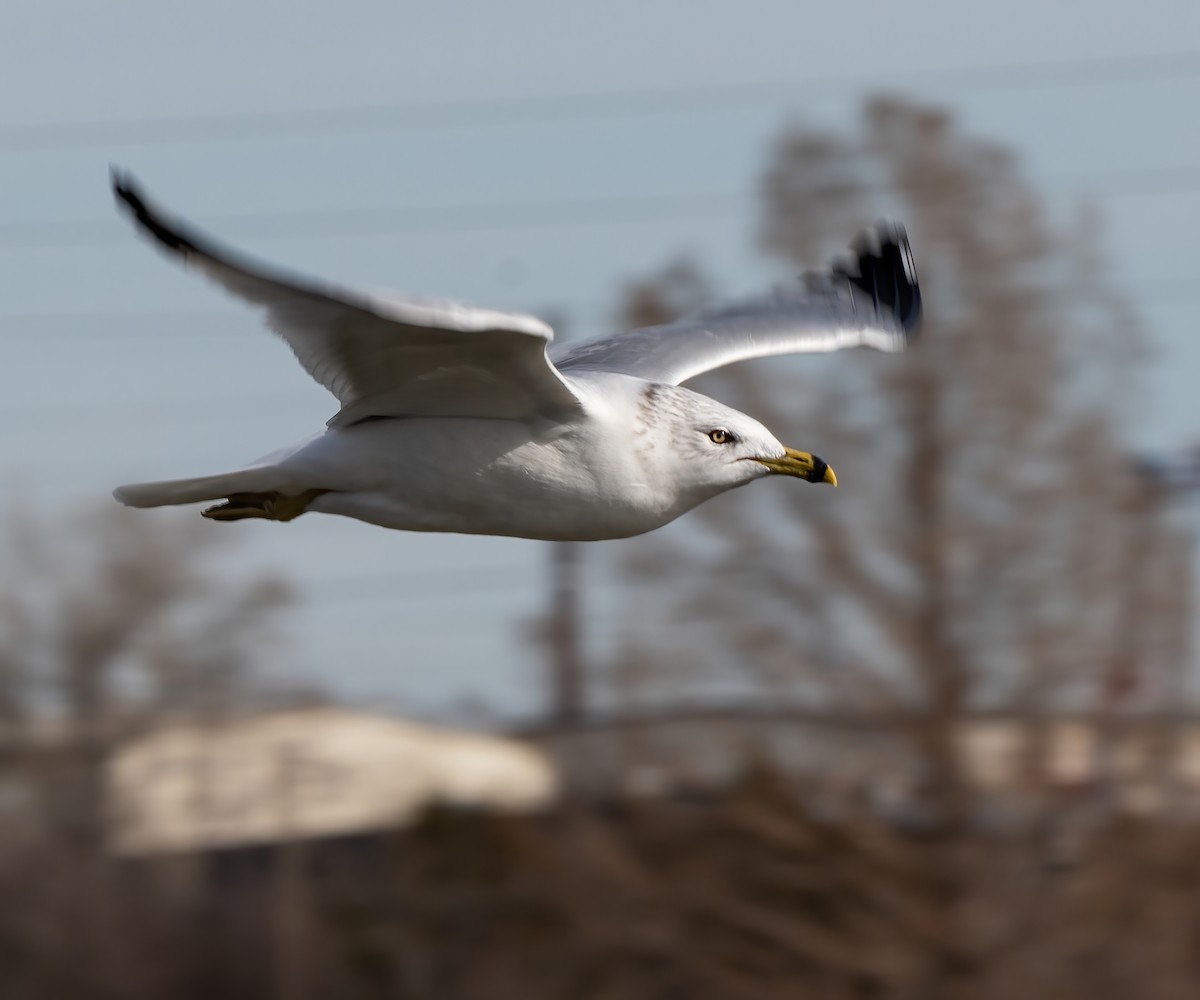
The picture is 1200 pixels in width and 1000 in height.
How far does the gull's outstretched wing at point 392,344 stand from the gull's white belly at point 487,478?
65 millimetres

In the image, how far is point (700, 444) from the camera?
532cm

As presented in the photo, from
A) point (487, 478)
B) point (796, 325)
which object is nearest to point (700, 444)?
point (487, 478)

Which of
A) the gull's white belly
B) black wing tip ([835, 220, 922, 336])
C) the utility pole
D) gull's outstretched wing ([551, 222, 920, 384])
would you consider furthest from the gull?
the utility pole

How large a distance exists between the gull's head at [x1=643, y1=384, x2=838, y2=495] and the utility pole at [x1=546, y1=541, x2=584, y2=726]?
34.4 feet

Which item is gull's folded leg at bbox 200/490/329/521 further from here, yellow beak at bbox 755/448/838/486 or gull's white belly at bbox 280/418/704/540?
yellow beak at bbox 755/448/838/486

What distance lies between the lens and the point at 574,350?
22.1 ft

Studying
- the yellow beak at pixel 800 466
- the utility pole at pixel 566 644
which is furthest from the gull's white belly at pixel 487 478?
the utility pole at pixel 566 644

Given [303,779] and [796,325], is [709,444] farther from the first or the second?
[303,779]

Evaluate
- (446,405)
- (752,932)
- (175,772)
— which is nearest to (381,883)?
(175,772)

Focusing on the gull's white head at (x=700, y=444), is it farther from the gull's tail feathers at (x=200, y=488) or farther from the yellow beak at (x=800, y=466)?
Result: the gull's tail feathers at (x=200, y=488)

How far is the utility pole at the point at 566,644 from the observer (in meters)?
16.0

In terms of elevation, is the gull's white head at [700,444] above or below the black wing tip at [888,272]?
below

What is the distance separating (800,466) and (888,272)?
1.86 meters

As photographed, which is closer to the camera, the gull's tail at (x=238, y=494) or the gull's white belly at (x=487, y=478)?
the gull's white belly at (x=487, y=478)
